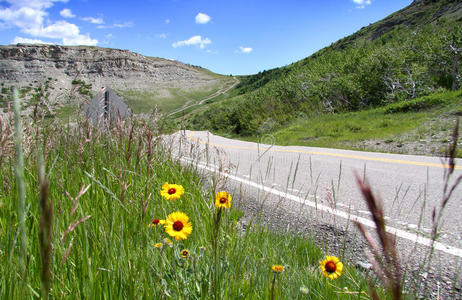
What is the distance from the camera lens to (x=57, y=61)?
10369cm

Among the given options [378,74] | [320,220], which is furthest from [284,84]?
[320,220]

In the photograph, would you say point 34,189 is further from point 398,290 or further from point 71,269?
point 398,290

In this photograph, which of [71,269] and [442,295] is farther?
[442,295]

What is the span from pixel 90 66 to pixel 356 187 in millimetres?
113089

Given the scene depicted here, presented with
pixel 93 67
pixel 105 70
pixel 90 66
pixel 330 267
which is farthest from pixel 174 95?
pixel 330 267

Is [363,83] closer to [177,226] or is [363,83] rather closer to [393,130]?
[393,130]

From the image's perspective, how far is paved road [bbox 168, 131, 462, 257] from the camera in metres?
2.91

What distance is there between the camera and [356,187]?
4879 mm

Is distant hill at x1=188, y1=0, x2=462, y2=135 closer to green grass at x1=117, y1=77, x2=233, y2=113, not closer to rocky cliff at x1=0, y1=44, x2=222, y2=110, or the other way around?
green grass at x1=117, y1=77, x2=233, y2=113

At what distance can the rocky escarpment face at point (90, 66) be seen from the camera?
3851 inches

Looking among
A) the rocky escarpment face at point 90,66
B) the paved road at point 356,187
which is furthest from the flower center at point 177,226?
the rocky escarpment face at point 90,66

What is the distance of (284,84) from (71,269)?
24.6 metres

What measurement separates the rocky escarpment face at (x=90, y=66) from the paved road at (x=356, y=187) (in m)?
97.6

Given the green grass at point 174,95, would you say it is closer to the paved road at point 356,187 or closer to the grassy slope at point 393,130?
the grassy slope at point 393,130
